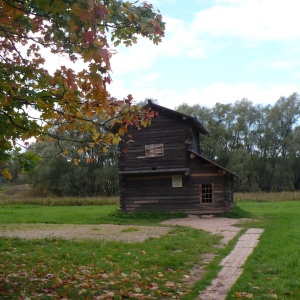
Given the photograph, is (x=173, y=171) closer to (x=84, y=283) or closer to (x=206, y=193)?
(x=206, y=193)

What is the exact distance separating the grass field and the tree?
2527mm

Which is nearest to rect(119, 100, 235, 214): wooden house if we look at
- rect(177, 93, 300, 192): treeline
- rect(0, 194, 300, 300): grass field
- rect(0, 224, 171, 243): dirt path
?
rect(0, 224, 171, 243): dirt path

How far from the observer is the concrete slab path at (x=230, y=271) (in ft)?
22.9

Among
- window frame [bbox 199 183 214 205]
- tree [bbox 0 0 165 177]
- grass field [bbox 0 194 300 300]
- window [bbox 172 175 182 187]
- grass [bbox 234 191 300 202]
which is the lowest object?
grass [bbox 234 191 300 202]

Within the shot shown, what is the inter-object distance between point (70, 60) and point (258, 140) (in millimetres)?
67843

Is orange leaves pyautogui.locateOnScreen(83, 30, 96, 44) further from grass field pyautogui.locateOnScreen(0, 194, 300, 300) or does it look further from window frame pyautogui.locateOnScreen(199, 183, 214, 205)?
window frame pyautogui.locateOnScreen(199, 183, 214, 205)

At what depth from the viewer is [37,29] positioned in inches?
255

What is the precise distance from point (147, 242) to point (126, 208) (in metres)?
13.6

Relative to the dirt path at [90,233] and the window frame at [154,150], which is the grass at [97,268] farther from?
the window frame at [154,150]

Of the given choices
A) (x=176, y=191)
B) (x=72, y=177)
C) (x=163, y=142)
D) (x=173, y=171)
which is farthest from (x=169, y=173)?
(x=72, y=177)

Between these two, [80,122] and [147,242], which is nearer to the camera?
[80,122]

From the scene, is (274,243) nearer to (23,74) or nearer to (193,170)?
(23,74)

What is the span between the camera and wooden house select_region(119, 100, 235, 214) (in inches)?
989

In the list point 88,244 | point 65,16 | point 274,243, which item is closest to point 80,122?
point 65,16
